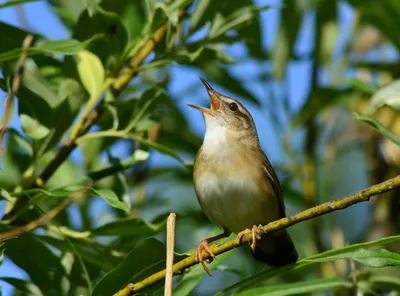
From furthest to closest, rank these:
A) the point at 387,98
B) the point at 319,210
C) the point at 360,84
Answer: the point at 360,84 → the point at 387,98 → the point at 319,210

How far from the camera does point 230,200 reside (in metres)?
4.63

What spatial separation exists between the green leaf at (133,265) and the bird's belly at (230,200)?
1449 millimetres

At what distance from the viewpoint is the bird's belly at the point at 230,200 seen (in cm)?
461

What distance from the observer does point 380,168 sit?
5.07 meters

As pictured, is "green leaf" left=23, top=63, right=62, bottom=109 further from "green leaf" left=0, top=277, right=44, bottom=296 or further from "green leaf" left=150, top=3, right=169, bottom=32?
"green leaf" left=0, top=277, right=44, bottom=296

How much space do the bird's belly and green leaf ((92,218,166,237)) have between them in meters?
1.05

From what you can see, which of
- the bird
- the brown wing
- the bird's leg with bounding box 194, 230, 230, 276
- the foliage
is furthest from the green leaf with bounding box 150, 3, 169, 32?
the brown wing

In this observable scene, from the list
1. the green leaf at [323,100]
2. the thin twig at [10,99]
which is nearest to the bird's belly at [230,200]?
the green leaf at [323,100]

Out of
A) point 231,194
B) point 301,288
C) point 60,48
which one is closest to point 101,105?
point 60,48

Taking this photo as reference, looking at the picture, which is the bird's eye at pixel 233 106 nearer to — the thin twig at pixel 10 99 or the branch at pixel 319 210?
the thin twig at pixel 10 99

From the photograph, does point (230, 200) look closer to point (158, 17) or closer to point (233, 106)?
point (233, 106)

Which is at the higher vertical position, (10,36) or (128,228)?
(10,36)

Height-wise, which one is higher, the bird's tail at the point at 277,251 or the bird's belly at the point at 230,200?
the bird's belly at the point at 230,200

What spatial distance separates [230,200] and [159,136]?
0.66 metres
